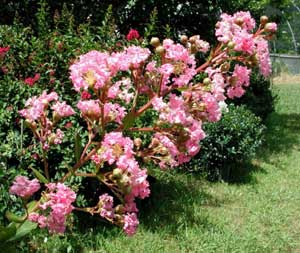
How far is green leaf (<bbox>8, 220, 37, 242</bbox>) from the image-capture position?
3.88 feet

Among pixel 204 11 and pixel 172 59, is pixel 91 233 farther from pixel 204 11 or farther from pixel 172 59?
pixel 204 11

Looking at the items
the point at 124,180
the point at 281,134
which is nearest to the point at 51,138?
the point at 124,180

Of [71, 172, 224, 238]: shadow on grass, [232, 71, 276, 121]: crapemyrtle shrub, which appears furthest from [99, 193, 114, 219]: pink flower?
[232, 71, 276, 121]: crapemyrtle shrub

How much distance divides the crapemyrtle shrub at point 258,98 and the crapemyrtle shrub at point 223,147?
2.03 m

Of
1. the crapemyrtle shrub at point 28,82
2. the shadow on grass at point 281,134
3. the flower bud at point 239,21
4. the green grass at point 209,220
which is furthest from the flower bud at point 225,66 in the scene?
the shadow on grass at point 281,134

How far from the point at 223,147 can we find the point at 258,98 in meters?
2.65

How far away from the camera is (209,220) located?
3723mm

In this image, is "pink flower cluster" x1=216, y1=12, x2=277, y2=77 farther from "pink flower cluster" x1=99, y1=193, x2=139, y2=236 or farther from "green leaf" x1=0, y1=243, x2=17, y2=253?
"green leaf" x1=0, y1=243, x2=17, y2=253

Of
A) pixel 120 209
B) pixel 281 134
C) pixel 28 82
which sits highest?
pixel 120 209

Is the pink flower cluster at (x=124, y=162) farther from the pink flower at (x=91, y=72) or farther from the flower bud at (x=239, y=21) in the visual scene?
the flower bud at (x=239, y=21)

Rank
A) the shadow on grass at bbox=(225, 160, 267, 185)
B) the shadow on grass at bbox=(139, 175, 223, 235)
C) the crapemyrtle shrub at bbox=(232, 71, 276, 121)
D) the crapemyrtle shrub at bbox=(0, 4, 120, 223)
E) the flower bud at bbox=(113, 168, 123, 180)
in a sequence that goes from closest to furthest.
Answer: the flower bud at bbox=(113, 168, 123, 180) < the crapemyrtle shrub at bbox=(0, 4, 120, 223) < the shadow on grass at bbox=(139, 175, 223, 235) < the shadow on grass at bbox=(225, 160, 267, 185) < the crapemyrtle shrub at bbox=(232, 71, 276, 121)

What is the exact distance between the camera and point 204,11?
612 centimetres

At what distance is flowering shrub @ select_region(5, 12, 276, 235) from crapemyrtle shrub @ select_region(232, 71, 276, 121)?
5571 millimetres

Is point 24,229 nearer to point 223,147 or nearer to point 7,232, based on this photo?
point 7,232
